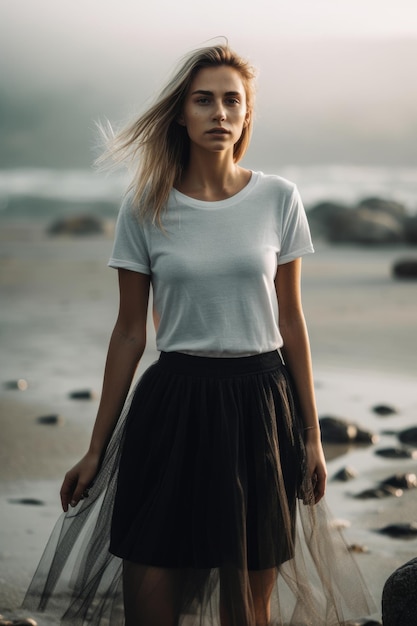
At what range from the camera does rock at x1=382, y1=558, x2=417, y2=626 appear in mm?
3000

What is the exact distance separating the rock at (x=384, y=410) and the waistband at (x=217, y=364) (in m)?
3.57

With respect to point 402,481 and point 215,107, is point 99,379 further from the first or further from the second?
point 215,107

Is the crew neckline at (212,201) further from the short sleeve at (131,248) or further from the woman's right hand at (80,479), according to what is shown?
the woman's right hand at (80,479)

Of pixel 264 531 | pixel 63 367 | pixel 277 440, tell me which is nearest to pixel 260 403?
pixel 277 440

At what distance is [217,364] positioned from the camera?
8.74 feet

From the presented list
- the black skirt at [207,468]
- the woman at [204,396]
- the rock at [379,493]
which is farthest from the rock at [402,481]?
the black skirt at [207,468]

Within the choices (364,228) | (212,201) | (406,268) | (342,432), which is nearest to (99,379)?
(342,432)

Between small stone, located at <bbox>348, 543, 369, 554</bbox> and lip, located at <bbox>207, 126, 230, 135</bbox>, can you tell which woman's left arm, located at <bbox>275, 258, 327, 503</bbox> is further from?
small stone, located at <bbox>348, 543, 369, 554</bbox>

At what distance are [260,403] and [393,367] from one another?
5.24m

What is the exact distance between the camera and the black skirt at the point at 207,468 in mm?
2627

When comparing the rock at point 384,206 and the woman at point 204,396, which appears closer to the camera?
the woman at point 204,396

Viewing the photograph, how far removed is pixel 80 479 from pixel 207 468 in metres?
0.39

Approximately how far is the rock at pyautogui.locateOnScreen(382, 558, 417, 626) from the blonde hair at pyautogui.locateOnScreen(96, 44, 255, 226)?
51.8 inches

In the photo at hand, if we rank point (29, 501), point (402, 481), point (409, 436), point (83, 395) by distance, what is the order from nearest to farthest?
point (29, 501)
point (402, 481)
point (409, 436)
point (83, 395)
